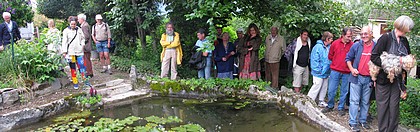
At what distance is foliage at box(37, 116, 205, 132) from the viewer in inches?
187

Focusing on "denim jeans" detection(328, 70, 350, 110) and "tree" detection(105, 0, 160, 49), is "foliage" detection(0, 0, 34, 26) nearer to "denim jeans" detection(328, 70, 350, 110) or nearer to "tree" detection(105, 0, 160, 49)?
"tree" detection(105, 0, 160, 49)

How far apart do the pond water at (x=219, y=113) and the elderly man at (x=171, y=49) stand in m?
1.04

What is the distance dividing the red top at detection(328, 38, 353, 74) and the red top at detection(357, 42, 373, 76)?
2.20 feet

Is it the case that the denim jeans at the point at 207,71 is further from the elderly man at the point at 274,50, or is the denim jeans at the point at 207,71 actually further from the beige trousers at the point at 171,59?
the elderly man at the point at 274,50

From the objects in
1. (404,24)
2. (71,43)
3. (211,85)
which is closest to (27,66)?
(71,43)

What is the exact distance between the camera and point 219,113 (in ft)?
19.2

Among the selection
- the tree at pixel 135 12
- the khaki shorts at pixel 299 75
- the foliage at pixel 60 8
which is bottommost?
the khaki shorts at pixel 299 75

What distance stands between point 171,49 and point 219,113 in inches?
95.0

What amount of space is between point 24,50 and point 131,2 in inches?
140

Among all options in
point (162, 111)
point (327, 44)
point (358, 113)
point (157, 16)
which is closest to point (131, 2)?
point (157, 16)

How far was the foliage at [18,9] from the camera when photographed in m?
9.46

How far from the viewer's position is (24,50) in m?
6.48

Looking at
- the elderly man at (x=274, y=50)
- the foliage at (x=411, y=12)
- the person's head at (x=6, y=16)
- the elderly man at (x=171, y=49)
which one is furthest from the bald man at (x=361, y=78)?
the person's head at (x=6, y=16)

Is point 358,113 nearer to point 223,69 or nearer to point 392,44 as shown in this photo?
point 392,44
